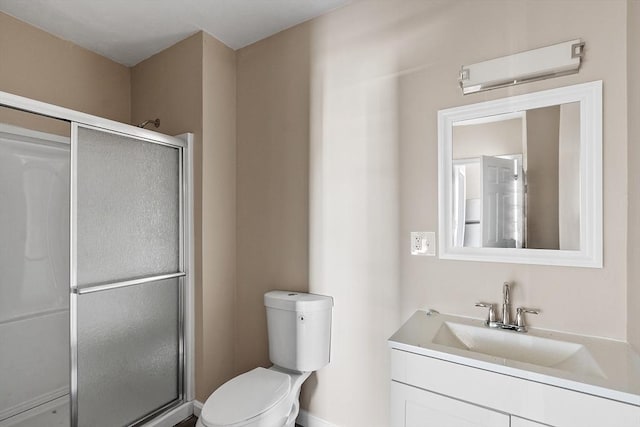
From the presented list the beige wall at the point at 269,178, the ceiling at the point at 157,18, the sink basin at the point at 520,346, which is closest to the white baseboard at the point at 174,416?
the beige wall at the point at 269,178

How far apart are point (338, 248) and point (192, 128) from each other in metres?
1.23

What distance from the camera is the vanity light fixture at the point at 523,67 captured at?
1237 millimetres

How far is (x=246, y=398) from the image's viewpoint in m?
1.49

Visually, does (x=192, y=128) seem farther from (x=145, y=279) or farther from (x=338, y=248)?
(x=338, y=248)

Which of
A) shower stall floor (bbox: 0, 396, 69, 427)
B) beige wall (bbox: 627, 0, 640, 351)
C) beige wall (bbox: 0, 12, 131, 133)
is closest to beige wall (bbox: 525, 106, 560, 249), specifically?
beige wall (bbox: 627, 0, 640, 351)

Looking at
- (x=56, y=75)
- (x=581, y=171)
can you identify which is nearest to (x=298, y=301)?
(x=581, y=171)

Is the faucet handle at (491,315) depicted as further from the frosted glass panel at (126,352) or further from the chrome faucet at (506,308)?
the frosted glass panel at (126,352)

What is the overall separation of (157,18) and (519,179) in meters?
2.18

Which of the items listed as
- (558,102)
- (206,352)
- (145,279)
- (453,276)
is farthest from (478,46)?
(206,352)

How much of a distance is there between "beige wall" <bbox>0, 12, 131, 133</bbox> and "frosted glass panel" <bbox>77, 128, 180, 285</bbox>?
297mm

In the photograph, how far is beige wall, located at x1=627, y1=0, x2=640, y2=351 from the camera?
3.50 feet

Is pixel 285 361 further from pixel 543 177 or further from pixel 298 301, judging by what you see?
pixel 543 177

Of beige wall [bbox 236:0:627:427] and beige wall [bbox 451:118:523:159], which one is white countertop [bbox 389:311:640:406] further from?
beige wall [bbox 451:118:523:159]

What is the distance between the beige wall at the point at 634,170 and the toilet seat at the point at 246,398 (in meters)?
1.42
